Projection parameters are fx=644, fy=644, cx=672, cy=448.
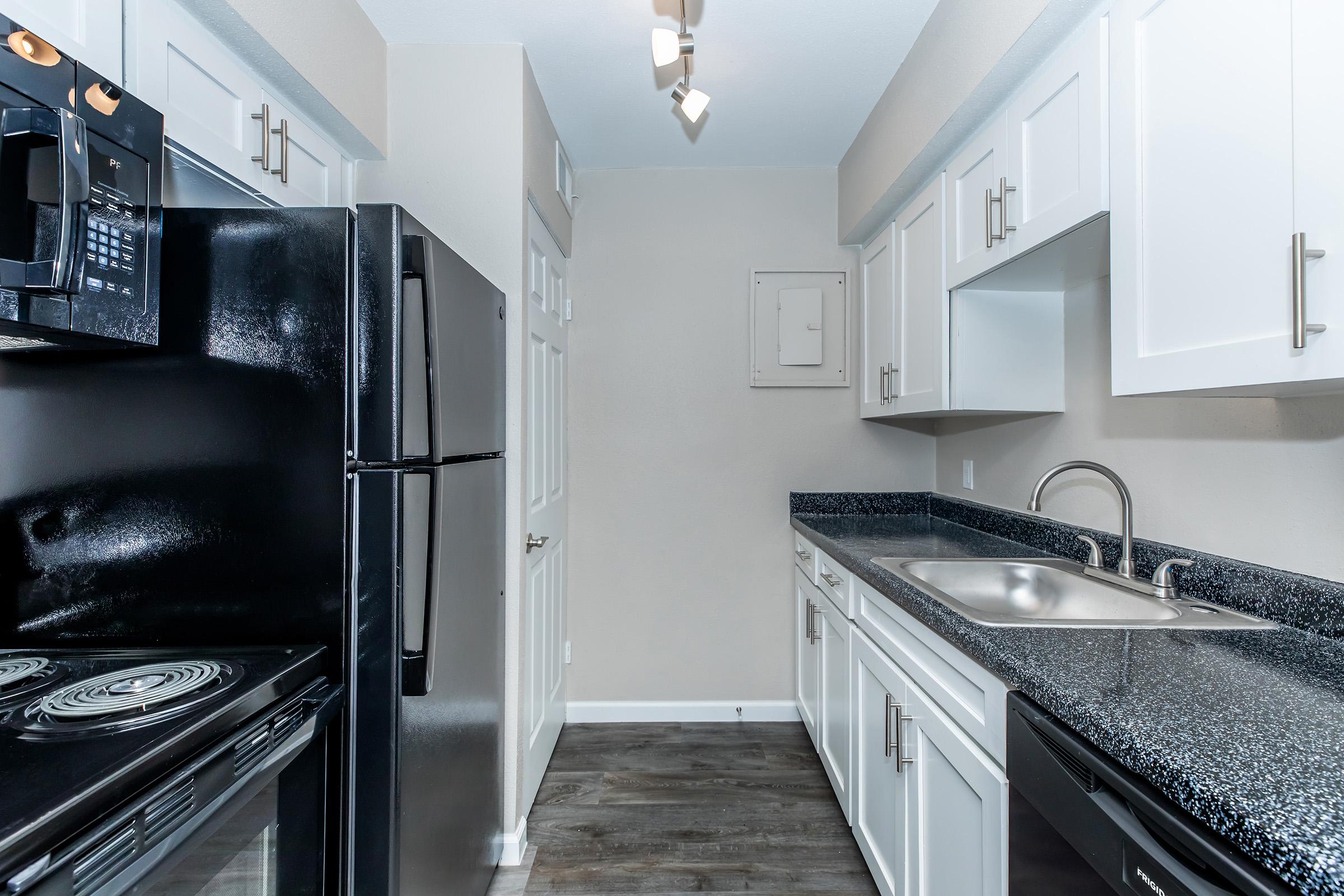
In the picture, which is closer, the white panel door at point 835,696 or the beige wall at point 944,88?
the beige wall at point 944,88

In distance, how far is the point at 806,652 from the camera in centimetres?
260

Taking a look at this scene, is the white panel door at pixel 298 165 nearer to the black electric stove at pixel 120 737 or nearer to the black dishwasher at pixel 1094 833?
the black electric stove at pixel 120 737

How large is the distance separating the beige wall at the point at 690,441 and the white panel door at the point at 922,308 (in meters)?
0.55

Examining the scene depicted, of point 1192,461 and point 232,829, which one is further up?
point 1192,461

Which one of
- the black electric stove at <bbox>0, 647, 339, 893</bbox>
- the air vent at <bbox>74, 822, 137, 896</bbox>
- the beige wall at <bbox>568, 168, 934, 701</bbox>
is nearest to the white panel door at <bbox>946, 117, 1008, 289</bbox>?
the beige wall at <bbox>568, 168, 934, 701</bbox>

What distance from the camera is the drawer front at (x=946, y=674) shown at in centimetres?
105

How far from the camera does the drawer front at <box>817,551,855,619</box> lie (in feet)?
6.30

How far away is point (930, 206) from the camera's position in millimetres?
2049

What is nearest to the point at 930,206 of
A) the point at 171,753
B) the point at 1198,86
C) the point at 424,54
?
the point at 1198,86

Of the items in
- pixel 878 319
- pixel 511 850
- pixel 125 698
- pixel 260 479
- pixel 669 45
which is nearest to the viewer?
pixel 125 698

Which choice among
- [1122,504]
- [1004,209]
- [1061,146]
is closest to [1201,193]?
[1061,146]

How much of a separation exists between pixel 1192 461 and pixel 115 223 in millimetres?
2118

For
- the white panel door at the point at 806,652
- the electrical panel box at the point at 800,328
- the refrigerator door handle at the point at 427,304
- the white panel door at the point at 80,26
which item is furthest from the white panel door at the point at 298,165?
the white panel door at the point at 806,652

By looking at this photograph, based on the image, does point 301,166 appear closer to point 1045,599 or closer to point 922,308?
point 922,308
